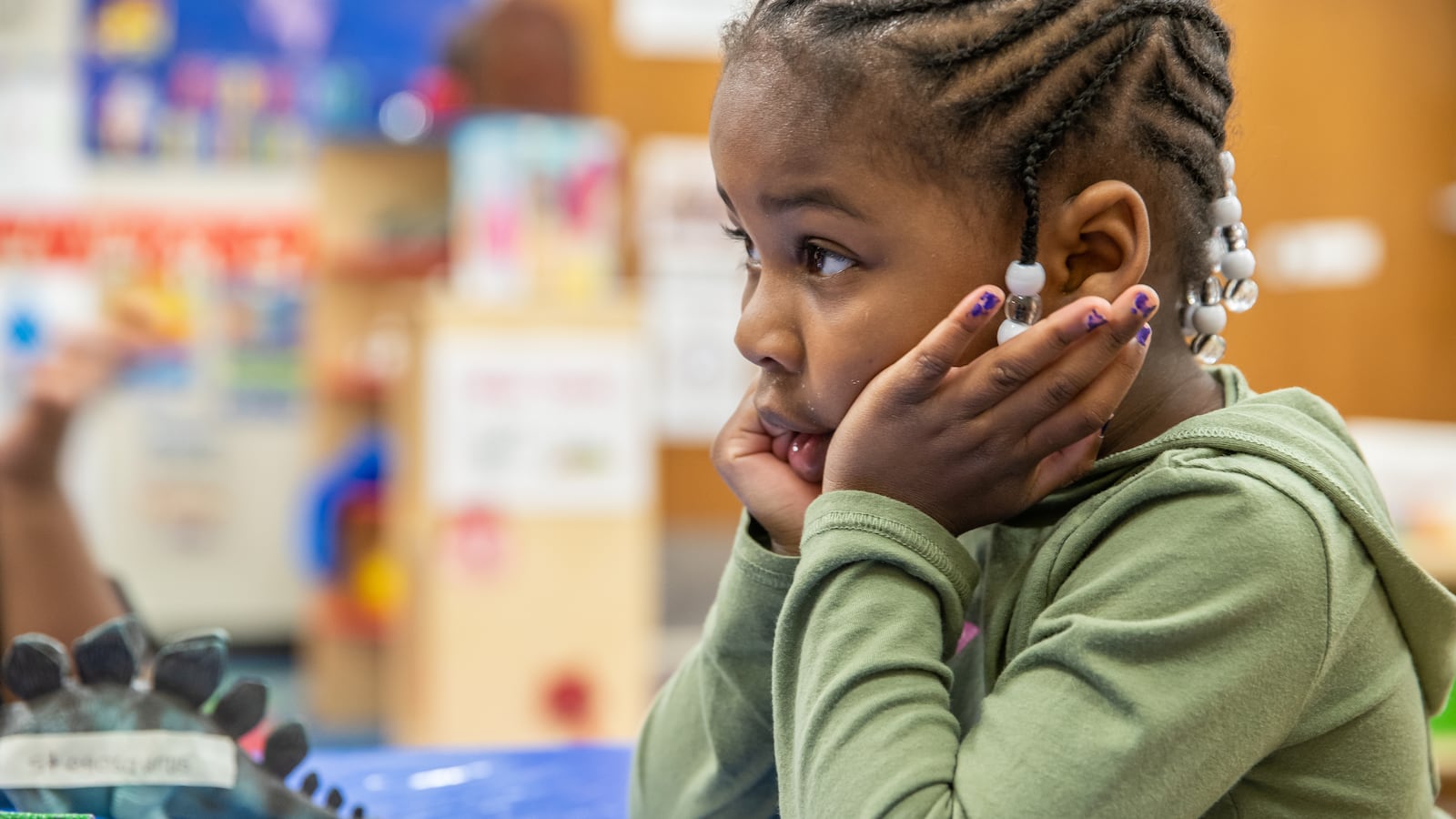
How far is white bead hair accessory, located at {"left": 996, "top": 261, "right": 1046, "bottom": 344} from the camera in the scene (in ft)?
2.15

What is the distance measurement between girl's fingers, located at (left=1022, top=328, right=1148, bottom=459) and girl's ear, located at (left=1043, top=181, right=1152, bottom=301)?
0.12 ft

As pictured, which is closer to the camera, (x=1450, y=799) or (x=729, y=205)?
(x=729, y=205)

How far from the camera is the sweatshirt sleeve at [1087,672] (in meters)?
0.58

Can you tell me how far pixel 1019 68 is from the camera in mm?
660

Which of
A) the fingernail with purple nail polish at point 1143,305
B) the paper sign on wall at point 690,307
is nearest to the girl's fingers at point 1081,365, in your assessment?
the fingernail with purple nail polish at point 1143,305

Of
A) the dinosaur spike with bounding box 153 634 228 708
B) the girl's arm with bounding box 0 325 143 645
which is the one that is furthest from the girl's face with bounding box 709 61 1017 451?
the girl's arm with bounding box 0 325 143 645

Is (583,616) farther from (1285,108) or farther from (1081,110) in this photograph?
A: (1285,108)

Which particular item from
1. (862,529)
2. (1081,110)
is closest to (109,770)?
(862,529)

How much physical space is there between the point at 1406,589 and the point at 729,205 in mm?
375

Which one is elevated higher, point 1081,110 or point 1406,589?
point 1081,110

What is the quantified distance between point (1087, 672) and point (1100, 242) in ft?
0.70

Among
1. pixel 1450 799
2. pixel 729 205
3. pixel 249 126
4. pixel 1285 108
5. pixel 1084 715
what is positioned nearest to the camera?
pixel 1084 715

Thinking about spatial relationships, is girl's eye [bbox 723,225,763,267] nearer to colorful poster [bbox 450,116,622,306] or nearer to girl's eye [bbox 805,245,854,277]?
girl's eye [bbox 805,245,854,277]

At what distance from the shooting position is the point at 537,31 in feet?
11.7
